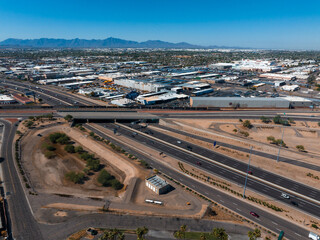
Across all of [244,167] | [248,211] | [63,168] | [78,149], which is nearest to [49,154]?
[78,149]

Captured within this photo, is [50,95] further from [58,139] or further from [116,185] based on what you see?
[116,185]

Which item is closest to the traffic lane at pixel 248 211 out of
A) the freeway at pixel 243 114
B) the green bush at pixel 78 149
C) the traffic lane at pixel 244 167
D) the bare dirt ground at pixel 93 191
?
the bare dirt ground at pixel 93 191

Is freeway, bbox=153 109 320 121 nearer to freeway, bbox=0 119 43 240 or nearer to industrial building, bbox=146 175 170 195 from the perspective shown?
industrial building, bbox=146 175 170 195

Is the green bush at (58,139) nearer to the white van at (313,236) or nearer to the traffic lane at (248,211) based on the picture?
the traffic lane at (248,211)

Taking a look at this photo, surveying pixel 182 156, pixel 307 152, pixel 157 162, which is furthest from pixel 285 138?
pixel 157 162

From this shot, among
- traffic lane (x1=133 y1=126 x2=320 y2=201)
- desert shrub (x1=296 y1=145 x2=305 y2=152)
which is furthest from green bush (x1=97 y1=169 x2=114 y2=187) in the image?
desert shrub (x1=296 y1=145 x2=305 y2=152)

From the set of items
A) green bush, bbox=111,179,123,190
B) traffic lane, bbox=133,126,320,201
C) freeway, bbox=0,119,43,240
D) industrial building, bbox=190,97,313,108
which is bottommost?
traffic lane, bbox=133,126,320,201
